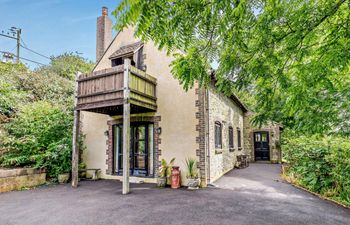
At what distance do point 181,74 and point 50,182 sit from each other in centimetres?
807

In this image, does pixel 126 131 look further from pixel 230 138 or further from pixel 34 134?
A: pixel 230 138

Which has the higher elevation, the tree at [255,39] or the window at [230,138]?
the tree at [255,39]

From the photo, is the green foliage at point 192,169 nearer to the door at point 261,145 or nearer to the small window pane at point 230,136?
the small window pane at point 230,136

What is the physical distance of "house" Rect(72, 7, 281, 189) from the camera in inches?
282

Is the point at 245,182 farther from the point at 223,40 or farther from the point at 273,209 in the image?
the point at 223,40

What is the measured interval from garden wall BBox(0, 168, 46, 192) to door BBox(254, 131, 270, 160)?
13803mm

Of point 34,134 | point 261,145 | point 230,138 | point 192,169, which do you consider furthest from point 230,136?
point 34,134

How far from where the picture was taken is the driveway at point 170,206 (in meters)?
4.26

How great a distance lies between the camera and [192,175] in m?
7.10

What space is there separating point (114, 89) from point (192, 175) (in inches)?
157

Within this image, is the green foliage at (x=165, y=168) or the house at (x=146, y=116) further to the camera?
the green foliage at (x=165, y=168)

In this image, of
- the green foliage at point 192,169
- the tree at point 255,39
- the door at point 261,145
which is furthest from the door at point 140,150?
the door at point 261,145

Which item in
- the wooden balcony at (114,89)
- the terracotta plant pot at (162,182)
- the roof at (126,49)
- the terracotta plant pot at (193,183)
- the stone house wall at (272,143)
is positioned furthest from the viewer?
the stone house wall at (272,143)

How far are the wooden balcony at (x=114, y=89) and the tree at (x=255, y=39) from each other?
162 inches
